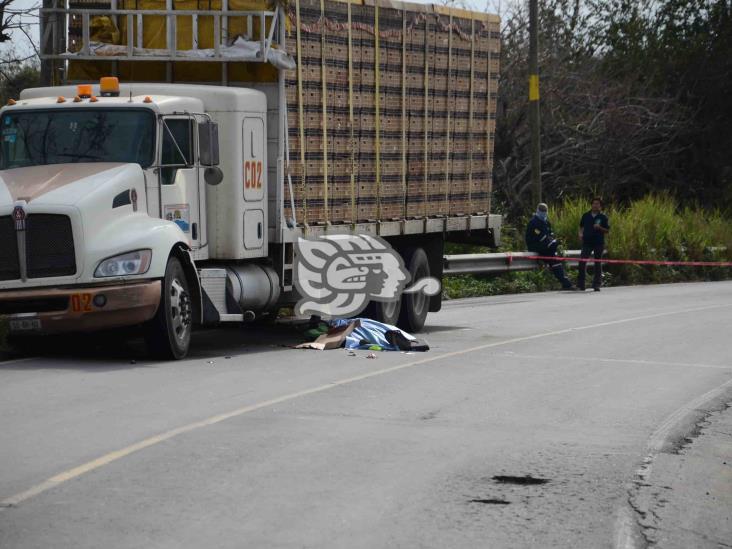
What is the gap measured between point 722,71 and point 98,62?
33732 mm

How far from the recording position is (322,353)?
1476cm

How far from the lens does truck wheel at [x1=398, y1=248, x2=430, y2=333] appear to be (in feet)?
59.0

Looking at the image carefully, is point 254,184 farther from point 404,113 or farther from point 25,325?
point 404,113

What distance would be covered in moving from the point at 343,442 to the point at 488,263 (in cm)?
1797

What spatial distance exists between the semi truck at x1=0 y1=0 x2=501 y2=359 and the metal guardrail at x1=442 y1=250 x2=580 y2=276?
7.47 meters

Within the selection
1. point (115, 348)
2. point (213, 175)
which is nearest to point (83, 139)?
point (213, 175)

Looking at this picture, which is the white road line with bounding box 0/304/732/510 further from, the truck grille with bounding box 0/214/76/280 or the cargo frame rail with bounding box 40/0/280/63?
the cargo frame rail with bounding box 40/0/280/63

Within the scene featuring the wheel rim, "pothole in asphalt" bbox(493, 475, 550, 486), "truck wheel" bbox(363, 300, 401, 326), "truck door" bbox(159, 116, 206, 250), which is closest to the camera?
"pothole in asphalt" bbox(493, 475, 550, 486)


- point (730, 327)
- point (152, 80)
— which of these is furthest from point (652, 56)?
point (152, 80)

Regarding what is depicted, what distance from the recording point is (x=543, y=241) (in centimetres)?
2848

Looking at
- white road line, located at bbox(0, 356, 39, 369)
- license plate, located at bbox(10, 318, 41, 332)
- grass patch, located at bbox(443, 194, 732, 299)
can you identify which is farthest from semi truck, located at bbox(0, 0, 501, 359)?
grass patch, located at bbox(443, 194, 732, 299)

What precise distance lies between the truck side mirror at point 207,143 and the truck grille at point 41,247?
5.73 feet

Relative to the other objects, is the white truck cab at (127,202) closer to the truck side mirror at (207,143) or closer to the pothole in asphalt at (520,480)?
the truck side mirror at (207,143)

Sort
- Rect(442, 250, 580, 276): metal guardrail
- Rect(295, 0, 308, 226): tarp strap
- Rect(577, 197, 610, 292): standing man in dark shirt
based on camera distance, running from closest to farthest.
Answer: Rect(295, 0, 308, 226): tarp strap < Rect(442, 250, 580, 276): metal guardrail < Rect(577, 197, 610, 292): standing man in dark shirt
